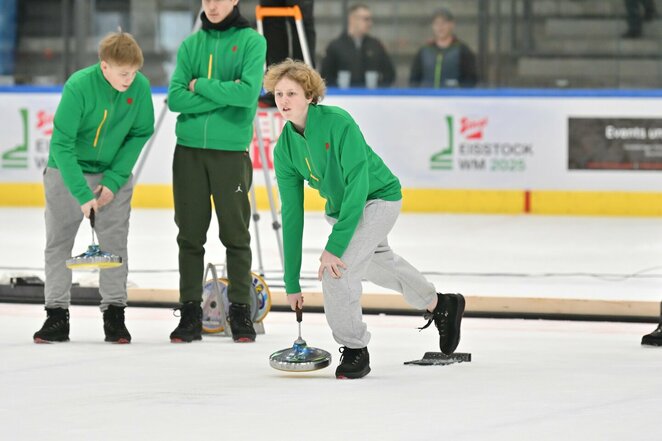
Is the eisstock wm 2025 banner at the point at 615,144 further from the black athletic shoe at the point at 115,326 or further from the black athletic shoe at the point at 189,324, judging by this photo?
the black athletic shoe at the point at 115,326

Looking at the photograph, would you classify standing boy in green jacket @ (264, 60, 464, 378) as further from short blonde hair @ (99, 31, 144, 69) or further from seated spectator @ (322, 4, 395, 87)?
seated spectator @ (322, 4, 395, 87)

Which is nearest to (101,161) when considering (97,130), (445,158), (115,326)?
(97,130)

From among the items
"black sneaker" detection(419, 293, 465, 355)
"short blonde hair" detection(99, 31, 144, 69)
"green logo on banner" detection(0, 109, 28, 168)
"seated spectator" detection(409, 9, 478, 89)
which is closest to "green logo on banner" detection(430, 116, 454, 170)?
"seated spectator" detection(409, 9, 478, 89)

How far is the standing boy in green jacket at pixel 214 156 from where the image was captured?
20.6 ft

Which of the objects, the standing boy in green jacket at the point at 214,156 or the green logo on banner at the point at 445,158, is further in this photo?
the green logo on banner at the point at 445,158

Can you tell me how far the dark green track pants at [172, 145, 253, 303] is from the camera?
630 cm

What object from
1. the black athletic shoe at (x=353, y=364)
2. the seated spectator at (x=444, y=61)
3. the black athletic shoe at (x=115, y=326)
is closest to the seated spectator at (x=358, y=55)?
the seated spectator at (x=444, y=61)

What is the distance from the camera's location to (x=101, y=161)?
620cm

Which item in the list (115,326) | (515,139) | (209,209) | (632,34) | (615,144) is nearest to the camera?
(115,326)

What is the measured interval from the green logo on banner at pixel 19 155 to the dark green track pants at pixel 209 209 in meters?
7.42

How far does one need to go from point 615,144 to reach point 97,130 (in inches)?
282

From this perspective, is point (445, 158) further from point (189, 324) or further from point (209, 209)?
point (189, 324)

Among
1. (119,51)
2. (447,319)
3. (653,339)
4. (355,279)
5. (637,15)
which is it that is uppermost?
(637,15)

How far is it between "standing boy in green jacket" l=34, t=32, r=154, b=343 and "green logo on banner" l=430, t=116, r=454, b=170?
21.8 ft
